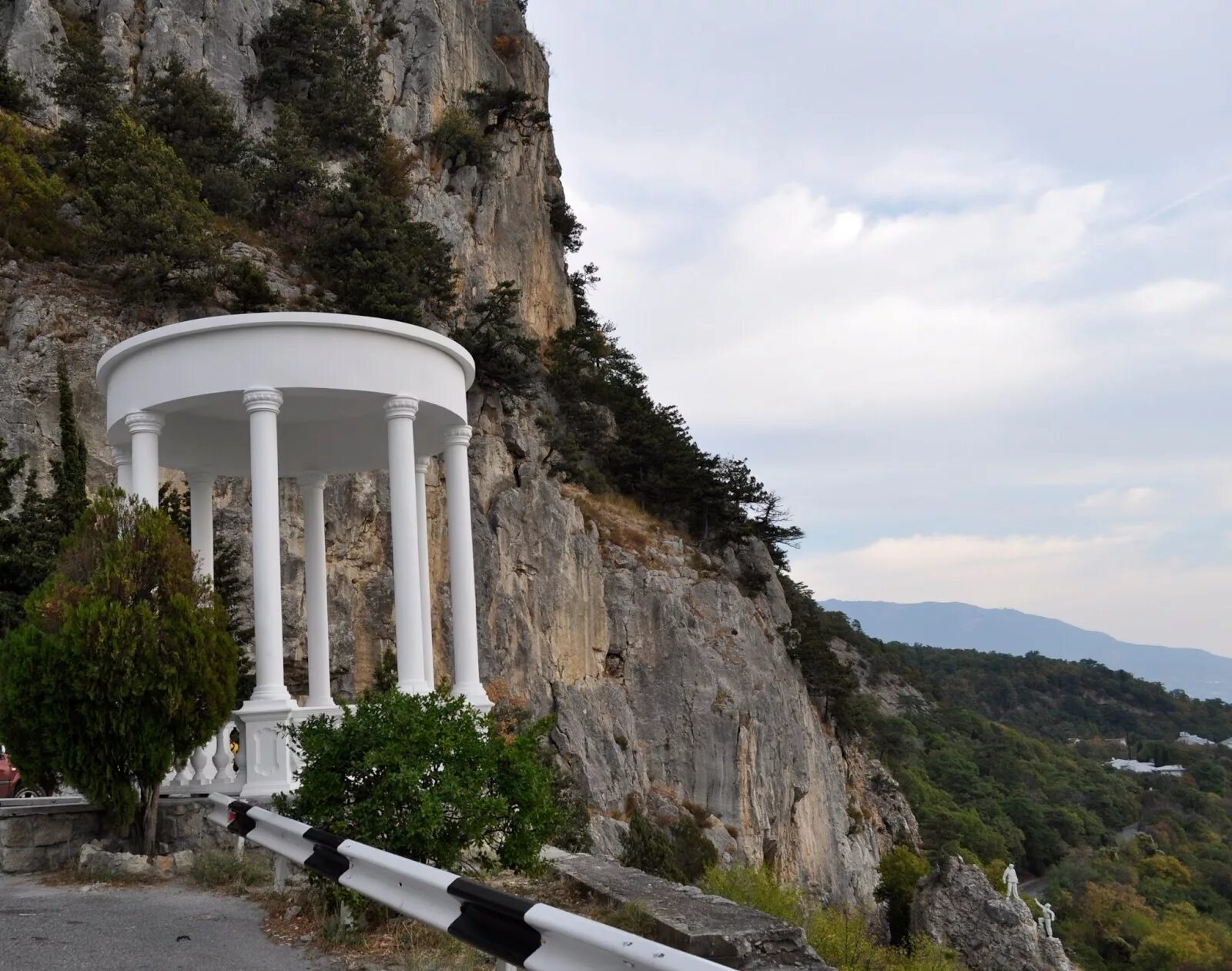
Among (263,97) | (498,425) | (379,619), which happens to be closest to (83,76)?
(263,97)

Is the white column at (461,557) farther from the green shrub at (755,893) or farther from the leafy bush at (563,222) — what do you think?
the leafy bush at (563,222)

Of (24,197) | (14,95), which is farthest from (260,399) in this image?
(14,95)

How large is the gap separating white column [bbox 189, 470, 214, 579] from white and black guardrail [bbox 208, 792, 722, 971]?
28.8 ft

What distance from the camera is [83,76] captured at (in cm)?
3922

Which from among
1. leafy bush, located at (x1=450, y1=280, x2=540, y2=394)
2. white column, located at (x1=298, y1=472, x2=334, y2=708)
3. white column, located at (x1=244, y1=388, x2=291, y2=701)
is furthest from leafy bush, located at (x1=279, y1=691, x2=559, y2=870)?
leafy bush, located at (x1=450, y1=280, x2=540, y2=394)

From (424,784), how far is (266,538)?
5950 millimetres

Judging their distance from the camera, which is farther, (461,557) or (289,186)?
(289,186)

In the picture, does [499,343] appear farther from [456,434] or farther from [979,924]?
[456,434]

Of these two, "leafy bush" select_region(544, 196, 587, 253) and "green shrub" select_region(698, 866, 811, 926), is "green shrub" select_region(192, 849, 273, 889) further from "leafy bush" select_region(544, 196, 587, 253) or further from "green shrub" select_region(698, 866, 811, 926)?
"leafy bush" select_region(544, 196, 587, 253)

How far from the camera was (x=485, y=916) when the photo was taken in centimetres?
552

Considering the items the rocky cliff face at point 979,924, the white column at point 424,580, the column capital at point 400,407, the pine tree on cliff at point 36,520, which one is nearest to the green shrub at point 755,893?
the white column at point 424,580

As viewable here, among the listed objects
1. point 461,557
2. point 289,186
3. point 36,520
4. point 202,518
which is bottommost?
point 461,557

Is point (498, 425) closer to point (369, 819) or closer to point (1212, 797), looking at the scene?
point (369, 819)

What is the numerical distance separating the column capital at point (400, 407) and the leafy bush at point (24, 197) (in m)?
25.6
